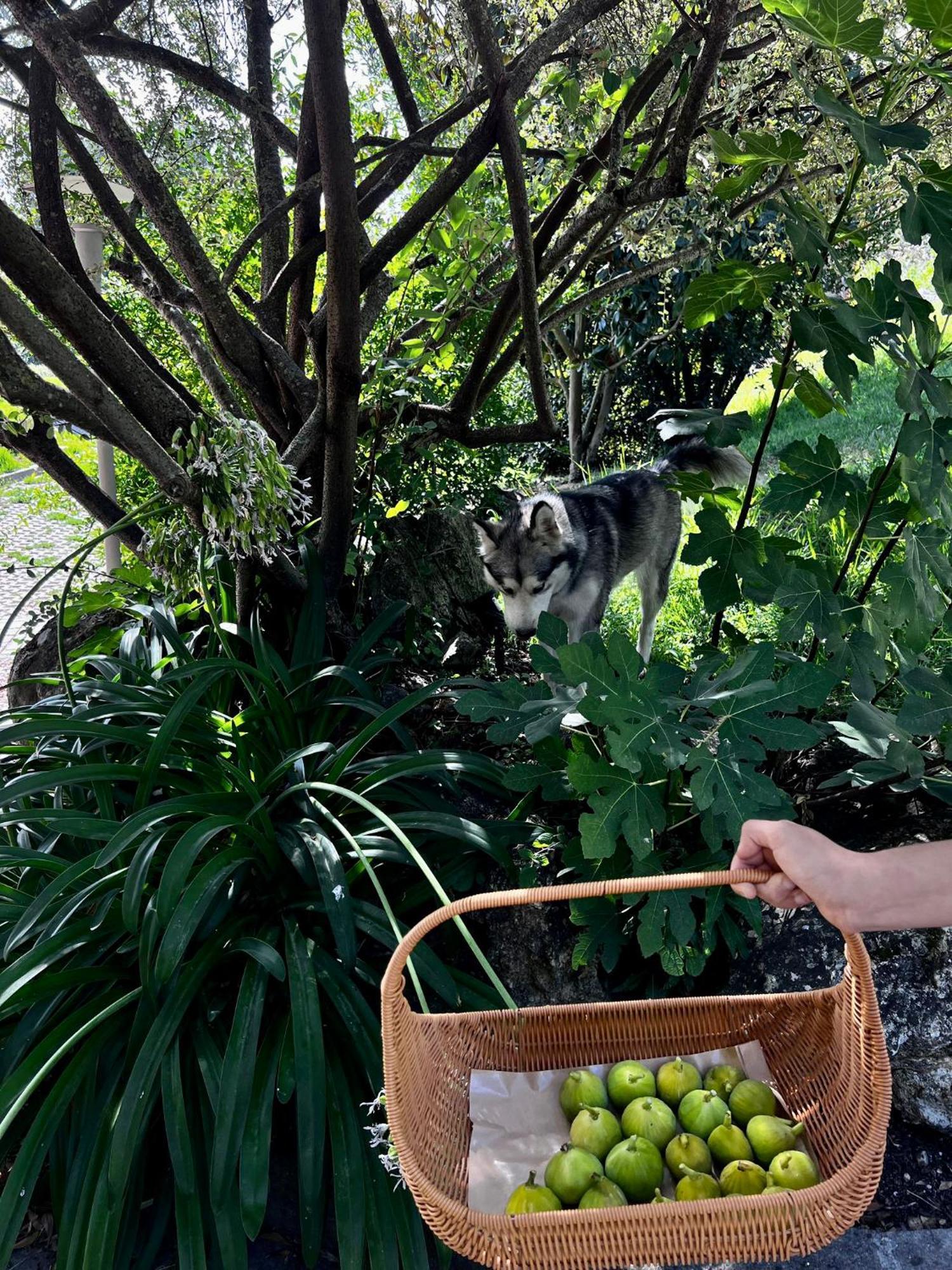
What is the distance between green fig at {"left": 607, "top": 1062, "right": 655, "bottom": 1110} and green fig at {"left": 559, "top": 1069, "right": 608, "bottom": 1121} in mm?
24

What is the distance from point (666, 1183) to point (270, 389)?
322 cm

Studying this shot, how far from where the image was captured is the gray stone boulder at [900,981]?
2.24 meters

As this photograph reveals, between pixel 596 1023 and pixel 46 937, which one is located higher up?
pixel 46 937

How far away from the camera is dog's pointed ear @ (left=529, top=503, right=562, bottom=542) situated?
3.91m

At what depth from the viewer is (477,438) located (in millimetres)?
4066

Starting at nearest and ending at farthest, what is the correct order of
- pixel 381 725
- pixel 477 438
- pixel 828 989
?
pixel 828 989
pixel 381 725
pixel 477 438

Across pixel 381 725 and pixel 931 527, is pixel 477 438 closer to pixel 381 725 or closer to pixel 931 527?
pixel 381 725

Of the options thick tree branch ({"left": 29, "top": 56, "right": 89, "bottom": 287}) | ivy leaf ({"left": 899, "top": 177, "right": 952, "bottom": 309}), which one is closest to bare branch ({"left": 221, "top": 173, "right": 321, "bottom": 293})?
thick tree branch ({"left": 29, "top": 56, "right": 89, "bottom": 287})

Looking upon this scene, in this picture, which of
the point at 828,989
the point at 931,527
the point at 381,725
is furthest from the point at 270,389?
the point at 828,989

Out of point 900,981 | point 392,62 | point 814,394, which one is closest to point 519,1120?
point 900,981

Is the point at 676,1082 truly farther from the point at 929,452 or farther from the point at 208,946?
the point at 929,452

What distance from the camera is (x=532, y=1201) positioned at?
5.21 feet

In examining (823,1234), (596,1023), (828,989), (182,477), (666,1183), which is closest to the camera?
(823,1234)

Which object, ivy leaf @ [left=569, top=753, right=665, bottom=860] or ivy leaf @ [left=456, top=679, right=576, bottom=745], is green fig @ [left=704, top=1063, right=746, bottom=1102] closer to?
ivy leaf @ [left=569, top=753, right=665, bottom=860]
